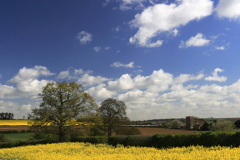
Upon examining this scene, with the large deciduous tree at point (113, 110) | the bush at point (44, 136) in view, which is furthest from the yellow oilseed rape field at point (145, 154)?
the large deciduous tree at point (113, 110)

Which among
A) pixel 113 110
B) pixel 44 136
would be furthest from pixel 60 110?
pixel 113 110

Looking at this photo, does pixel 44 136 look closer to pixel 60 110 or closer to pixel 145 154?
pixel 60 110

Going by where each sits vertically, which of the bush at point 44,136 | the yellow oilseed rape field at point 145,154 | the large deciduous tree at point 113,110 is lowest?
the bush at point 44,136

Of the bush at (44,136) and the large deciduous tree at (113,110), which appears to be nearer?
the bush at (44,136)

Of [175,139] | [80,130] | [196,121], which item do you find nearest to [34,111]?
[80,130]

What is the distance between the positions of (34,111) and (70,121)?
5363 millimetres

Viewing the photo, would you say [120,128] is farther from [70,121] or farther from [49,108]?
[49,108]

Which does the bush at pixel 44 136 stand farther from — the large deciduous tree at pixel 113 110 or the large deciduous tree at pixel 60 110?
the large deciduous tree at pixel 113 110

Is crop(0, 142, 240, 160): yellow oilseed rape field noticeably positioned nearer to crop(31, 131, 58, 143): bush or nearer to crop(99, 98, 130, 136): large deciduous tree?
crop(31, 131, 58, 143): bush

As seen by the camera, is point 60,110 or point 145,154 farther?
point 60,110

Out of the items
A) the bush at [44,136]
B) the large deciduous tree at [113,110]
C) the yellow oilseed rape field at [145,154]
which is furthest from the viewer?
the large deciduous tree at [113,110]

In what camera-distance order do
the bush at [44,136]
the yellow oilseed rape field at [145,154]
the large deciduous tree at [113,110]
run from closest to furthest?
the yellow oilseed rape field at [145,154]
the bush at [44,136]
the large deciduous tree at [113,110]

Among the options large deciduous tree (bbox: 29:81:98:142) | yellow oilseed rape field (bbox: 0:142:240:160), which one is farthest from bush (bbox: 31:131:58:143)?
yellow oilseed rape field (bbox: 0:142:240:160)

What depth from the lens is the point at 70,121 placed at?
2916cm
